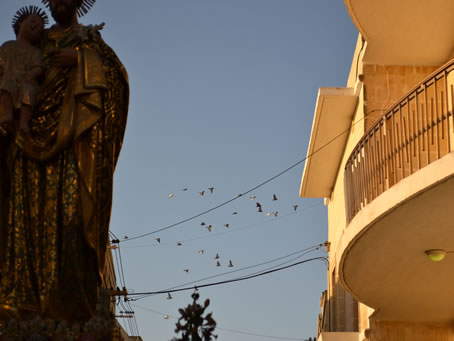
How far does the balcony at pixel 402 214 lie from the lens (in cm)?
936

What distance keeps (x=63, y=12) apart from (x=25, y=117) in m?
1.07

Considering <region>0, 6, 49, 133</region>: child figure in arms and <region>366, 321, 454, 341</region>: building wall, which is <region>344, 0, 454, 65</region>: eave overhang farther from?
<region>0, 6, 49, 133</region>: child figure in arms

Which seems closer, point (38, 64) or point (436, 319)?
point (38, 64)

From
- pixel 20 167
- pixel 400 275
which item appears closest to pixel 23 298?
pixel 20 167

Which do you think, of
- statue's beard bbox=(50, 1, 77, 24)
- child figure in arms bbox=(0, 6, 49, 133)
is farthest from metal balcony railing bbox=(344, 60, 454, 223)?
child figure in arms bbox=(0, 6, 49, 133)

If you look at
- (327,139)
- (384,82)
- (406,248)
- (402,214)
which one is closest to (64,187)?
(402,214)

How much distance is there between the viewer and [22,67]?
8227 millimetres

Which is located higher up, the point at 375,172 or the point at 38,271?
the point at 375,172

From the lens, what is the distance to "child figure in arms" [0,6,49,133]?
801 cm

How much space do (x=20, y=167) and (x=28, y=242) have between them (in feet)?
2.14

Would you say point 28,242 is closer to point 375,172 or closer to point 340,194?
point 375,172

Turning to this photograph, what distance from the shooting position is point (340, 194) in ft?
57.1

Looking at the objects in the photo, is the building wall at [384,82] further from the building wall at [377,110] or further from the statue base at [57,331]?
the statue base at [57,331]

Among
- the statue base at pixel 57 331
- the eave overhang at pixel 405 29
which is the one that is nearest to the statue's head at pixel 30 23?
the statue base at pixel 57 331
